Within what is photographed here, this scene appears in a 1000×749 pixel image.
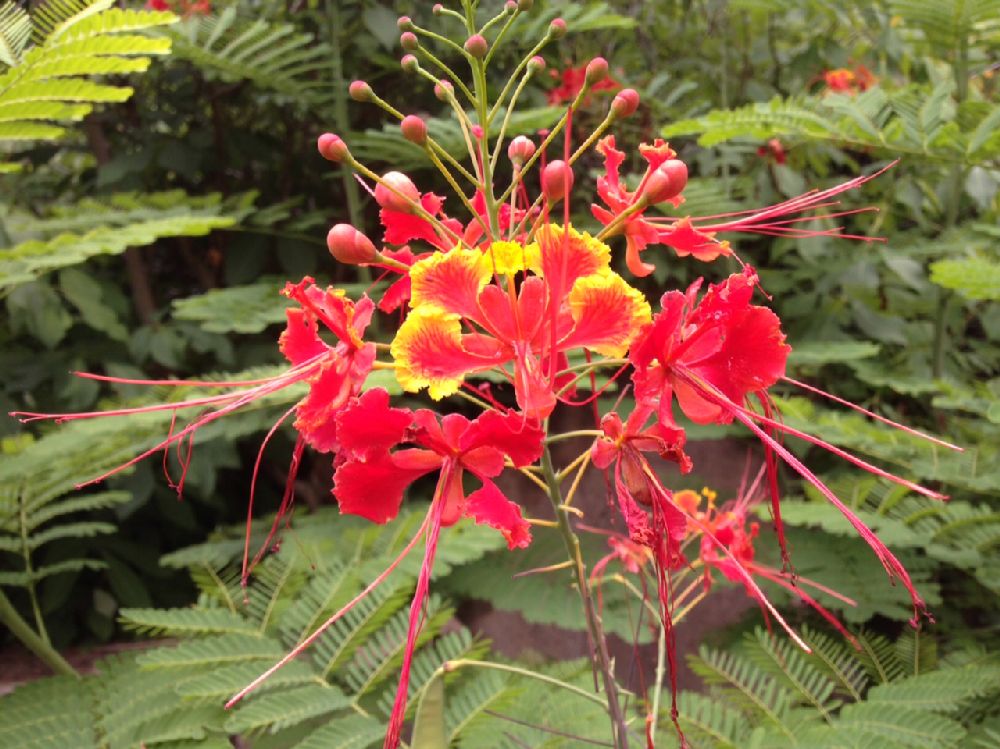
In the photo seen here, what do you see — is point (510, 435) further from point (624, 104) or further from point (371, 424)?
point (624, 104)

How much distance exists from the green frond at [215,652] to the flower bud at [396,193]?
799 mm

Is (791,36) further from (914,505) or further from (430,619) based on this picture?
(430,619)

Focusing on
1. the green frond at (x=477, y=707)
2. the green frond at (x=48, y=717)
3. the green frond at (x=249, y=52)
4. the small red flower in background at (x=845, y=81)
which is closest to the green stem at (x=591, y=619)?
the green frond at (x=477, y=707)

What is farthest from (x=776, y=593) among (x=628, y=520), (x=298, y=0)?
(x=298, y=0)

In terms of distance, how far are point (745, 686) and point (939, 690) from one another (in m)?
0.28

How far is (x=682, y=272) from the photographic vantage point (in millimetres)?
2434

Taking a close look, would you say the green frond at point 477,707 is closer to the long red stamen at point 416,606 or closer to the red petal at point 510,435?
the long red stamen at point 416,606

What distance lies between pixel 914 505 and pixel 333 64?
1.78 meters

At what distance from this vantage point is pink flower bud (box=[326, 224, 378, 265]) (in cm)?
91

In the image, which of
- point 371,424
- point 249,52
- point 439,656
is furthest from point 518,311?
point 249,52

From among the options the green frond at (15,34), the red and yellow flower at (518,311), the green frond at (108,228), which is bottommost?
the green frond at (108,228)

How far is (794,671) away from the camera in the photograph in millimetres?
1413

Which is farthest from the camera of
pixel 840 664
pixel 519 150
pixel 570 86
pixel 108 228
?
pixel 570 86

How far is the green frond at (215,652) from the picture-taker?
1.35 metres
